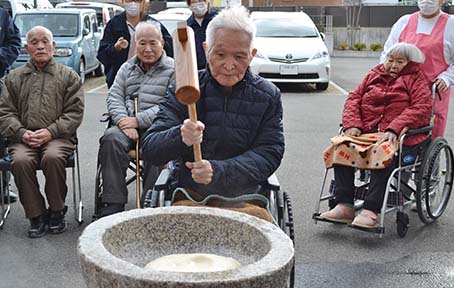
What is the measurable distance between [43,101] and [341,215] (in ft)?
7.92

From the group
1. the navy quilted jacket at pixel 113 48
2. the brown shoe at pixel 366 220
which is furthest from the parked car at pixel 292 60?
the brown shoe at pixel 366 220

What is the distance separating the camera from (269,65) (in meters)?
12.4

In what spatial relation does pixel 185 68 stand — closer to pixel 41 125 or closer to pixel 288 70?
pixel 41 125

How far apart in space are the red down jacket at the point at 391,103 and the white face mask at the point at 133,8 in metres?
1.94

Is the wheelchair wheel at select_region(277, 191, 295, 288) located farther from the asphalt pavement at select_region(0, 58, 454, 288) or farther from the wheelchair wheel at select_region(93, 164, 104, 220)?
the wheelchair wheel at select_region(93, 164, 104, 220)

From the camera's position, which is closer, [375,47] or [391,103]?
[391,103]

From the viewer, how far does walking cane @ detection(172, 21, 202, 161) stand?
169 cm

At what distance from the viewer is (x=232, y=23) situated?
2670mm

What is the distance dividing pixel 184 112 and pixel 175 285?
1.53 m

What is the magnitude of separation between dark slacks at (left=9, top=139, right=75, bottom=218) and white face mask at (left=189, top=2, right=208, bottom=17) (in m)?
1.71

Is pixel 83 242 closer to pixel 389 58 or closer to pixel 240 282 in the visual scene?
pixel 240 282

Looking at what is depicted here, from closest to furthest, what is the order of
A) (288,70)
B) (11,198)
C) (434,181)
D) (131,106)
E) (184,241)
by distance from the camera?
(184,241) < (131,106) < (434,181) < (11,198) < (288,70)

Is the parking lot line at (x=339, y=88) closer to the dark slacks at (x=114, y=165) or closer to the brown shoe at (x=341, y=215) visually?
the brown shoe at (x=341, y=215)

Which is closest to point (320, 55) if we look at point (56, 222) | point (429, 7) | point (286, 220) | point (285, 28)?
point (285, 28)
